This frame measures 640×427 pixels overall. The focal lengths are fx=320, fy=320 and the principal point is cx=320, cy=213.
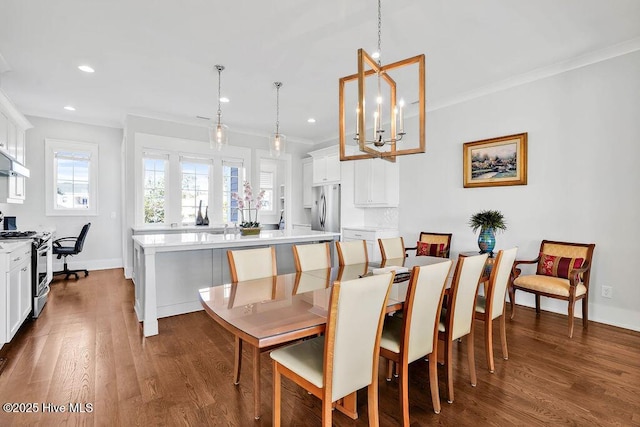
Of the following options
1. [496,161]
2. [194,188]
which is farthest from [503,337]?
[194,188]

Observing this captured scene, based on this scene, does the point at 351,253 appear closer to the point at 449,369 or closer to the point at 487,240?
the point at 449,369

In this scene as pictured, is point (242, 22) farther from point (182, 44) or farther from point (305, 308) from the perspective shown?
point (305, 308)

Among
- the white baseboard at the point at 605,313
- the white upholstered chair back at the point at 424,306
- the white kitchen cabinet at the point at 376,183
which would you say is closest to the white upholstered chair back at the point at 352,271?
the white upholstered chair back at the point at 424,306

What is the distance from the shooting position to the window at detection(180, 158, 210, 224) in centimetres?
570

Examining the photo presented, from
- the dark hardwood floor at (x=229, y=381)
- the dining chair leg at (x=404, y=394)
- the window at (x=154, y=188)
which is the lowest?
the dark hardwood floor at (x=229, y=381)

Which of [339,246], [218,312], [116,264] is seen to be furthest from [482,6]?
[116,264]

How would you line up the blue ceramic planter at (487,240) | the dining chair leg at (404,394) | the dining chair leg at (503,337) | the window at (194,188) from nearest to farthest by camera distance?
the dining chair leg at (404,394) → the dining chair leg at (503,337) → the blue ceramic planter at (487,240) → the window at (194,188)

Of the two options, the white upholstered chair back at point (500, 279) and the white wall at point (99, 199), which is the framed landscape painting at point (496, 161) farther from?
the white wall at point (99, 199)

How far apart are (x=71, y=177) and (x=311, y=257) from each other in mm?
5411

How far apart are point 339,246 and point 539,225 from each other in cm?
253

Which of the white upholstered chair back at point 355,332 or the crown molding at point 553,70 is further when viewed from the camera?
the crown molding at point 553,70

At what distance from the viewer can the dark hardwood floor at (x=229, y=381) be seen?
5.96 ft

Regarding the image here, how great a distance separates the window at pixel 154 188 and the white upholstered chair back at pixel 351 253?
382 centimetres

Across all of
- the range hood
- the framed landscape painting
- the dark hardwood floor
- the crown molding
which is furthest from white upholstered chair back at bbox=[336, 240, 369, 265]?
the range hood
